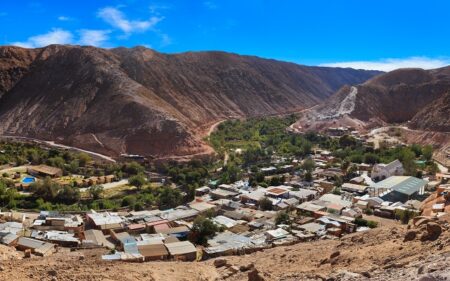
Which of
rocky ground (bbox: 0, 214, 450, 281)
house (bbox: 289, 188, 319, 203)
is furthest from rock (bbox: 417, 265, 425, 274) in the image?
house (bbox: 289, 188, 319, 203)

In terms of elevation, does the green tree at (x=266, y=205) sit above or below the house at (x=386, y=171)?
below

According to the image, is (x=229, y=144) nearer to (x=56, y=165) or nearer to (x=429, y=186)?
(x=56, y=165)

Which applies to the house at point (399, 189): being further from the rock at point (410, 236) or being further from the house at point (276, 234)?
the rock at point (410, 236)

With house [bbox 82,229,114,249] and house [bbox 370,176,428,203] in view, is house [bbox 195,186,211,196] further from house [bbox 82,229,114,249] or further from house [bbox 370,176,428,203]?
house [bbox 370,176,428,203]

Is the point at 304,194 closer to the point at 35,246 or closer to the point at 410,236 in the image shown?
the point at 35,246

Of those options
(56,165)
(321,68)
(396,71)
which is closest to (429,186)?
(56,165)

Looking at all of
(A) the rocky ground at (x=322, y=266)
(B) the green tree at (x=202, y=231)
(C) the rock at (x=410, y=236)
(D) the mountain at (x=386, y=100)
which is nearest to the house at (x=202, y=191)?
(B) the green tree at (x=202, y=231)

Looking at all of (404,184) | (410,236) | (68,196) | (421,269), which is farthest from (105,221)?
→ (421,269)
